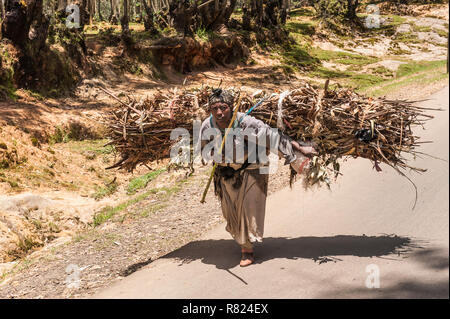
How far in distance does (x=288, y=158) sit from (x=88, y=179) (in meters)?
6.30

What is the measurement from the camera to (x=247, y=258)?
4.16 m

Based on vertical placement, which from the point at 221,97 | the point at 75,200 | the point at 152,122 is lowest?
the point at 75,200

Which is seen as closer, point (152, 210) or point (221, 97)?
point (221, 97)

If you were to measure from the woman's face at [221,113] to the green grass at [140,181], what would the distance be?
484cm

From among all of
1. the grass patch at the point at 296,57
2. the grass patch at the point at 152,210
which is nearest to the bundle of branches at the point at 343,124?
the grass patch at the point at 152,210

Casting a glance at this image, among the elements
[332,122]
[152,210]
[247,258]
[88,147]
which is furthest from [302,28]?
[247,258]

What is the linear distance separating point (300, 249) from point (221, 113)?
1523mm

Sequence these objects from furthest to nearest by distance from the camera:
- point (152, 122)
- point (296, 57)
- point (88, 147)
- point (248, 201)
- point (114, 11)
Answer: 1. point (114, 11)
2. point (296, 57)
3. point (88, 147)
4. point (152, 122)
5. point (248, 201)

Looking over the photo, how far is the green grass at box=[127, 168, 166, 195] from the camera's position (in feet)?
28.1

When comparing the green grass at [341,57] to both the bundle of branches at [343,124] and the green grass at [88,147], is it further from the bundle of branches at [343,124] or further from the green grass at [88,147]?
the bundle of branches at [343,124]

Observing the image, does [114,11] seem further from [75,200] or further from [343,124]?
[343,124]

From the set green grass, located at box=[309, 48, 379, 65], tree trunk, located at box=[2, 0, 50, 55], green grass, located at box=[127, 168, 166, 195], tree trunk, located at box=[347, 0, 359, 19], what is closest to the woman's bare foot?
green grass, located at box=[127, 168, 166, 195]

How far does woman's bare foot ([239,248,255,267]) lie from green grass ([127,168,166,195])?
181 inches

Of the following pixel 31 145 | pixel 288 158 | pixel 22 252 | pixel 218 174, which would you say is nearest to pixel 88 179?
pixel 31 145
